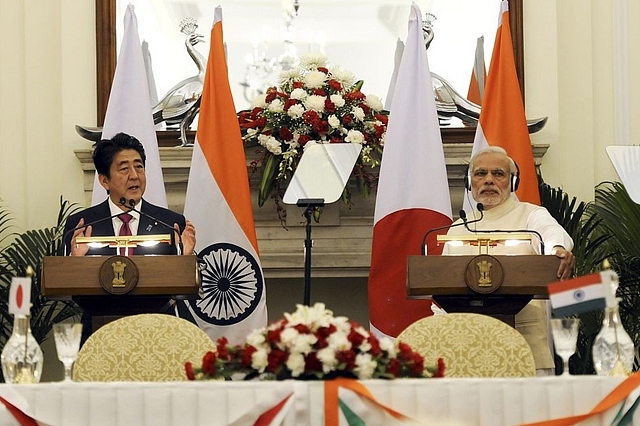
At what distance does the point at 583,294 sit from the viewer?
3094 mm

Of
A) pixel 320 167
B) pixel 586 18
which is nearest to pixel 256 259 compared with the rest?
pixel 320 167

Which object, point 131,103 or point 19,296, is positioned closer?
point 19,296

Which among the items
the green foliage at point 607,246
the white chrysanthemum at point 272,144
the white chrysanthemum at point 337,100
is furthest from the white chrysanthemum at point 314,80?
the green foliage at point 607,246

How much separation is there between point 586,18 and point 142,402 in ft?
14.8

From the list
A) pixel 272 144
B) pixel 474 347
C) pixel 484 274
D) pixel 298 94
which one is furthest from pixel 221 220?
pixel 474 347

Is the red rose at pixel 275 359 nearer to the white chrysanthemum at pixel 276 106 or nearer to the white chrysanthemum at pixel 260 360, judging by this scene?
the white chrysanthemum at pixel 260 360

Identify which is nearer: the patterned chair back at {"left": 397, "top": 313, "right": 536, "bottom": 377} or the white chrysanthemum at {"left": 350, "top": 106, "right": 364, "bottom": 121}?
the patterned chair back at {"left": 397, "top": 313, "right": 536, "bottom": 377}

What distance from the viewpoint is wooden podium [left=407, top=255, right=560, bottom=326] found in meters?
4.43

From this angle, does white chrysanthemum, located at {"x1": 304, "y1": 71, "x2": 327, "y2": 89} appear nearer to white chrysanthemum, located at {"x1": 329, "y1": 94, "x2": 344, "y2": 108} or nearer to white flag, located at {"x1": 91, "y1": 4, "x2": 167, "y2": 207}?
white chrysanthemum, located at {"x1": 329, "y1": 94, "x2": 344, "y2": 108}

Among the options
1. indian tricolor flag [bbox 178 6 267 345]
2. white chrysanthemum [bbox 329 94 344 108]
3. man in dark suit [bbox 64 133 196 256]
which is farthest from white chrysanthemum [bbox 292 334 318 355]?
white chrysanthemum [bbox 329 94 344 108]

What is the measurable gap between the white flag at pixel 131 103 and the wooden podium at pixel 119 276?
164 cm

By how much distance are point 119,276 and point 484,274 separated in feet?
4.16

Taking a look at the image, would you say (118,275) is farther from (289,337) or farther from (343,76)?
(343,76)

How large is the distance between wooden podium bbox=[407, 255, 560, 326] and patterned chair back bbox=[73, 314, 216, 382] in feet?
2.92
